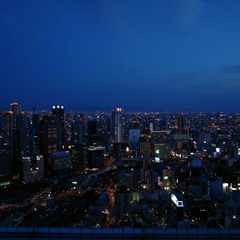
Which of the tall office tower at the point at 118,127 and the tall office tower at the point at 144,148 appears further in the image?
the tall office tower at the point at 118,127

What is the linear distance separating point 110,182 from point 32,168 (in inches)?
123

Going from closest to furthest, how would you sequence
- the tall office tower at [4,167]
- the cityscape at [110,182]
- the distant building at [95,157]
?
the cityscape at [110,182] < the tall office tower at [4,167] < the distant building at [95,157]

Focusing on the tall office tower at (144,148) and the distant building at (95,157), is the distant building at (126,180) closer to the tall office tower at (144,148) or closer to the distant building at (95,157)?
the distant building at (95,157)

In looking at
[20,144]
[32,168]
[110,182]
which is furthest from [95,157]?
[20,144]

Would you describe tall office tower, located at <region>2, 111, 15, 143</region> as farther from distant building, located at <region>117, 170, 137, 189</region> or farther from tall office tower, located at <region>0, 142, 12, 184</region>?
distant building, located at <region>117, 170, 137, 189</region>

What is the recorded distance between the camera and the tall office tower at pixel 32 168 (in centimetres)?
1119

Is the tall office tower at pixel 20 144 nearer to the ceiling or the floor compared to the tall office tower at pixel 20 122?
nearer to the floor

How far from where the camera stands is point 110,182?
36.6 feet

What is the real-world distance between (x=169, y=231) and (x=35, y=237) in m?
0.76

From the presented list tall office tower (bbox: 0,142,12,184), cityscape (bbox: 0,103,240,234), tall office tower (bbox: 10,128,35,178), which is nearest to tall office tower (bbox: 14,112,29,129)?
cityscape (bbox: 0,103,240,234)

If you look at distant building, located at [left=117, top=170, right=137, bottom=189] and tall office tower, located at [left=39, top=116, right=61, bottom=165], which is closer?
distant building, located at [left=117, top=170, right=137, bottom=189]

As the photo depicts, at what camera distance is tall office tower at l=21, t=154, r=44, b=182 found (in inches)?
440

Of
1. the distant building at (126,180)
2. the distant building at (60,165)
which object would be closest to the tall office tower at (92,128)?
the distant building at (60,165)

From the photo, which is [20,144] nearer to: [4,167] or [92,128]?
[4,167]
